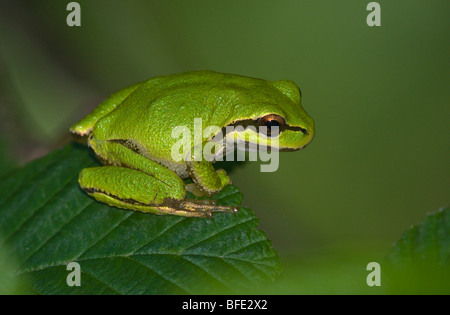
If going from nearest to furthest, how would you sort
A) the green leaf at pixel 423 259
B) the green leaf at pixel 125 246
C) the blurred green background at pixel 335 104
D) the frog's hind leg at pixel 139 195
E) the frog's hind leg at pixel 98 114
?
the green leaf at pixel 423 259, the green leaf at pixel 125 246, the frog's hind leg at pixel 139 195, the frog's hind leg at pixel 98 114, the blurred green background at pixel 335 104

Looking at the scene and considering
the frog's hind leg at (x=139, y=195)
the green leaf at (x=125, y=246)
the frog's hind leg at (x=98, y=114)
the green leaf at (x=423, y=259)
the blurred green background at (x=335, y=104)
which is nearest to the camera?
the green leaf at (x=423, y=259)

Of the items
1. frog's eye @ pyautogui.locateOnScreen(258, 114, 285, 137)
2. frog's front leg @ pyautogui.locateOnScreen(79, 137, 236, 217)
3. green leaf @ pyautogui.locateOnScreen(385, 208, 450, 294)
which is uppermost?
frog's eye @ pyautogui.locateOnScreen(258, 114, 285, 137)

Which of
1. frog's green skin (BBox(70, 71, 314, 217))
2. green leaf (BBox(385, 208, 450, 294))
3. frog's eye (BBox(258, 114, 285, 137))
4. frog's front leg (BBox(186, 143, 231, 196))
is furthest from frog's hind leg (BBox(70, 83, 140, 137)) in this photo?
green leaf (BBox(385, 208, 450, 294))

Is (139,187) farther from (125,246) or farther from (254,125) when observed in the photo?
(254,125)

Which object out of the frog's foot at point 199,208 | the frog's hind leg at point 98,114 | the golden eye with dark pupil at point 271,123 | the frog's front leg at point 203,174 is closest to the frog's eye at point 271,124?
the golden eye with dark pupil at point 271,123

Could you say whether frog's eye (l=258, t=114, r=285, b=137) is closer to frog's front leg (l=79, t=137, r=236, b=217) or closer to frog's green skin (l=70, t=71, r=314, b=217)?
frog's green skin (l=70, t=71, r=314, b=217)

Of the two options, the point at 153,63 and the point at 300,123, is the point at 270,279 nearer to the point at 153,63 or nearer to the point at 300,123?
the point at 300,123

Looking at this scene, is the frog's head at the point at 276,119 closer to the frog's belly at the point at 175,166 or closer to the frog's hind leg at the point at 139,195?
the frog's belly at the point at 175,166
